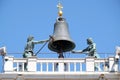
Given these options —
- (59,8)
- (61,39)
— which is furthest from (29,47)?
(59,8)

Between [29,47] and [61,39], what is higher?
[61,39]

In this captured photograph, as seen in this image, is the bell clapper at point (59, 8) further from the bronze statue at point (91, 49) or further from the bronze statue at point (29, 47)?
the bronze statue at point (91, 49)

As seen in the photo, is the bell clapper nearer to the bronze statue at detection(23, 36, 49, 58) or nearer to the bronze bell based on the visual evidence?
the bronze bell

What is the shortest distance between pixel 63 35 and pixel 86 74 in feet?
11.3

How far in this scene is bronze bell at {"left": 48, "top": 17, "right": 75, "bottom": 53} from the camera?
5744cm

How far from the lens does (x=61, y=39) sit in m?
57.3

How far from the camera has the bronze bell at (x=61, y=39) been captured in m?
57.4

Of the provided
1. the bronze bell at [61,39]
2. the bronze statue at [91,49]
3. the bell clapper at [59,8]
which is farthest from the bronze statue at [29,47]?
the bronze statue at [91,49]

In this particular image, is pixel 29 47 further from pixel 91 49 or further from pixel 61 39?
pixel 91 49

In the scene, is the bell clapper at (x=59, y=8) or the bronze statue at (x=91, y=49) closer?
the bronze statue at (x=91, y=49)

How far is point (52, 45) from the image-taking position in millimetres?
57938

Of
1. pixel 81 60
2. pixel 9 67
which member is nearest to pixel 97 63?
pixel 81 60

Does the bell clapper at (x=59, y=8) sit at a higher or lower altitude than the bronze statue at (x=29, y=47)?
higher

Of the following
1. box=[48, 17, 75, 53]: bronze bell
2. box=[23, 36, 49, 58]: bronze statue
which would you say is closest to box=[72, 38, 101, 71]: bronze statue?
box=[48, 17, 75, 53]: bronze bell
